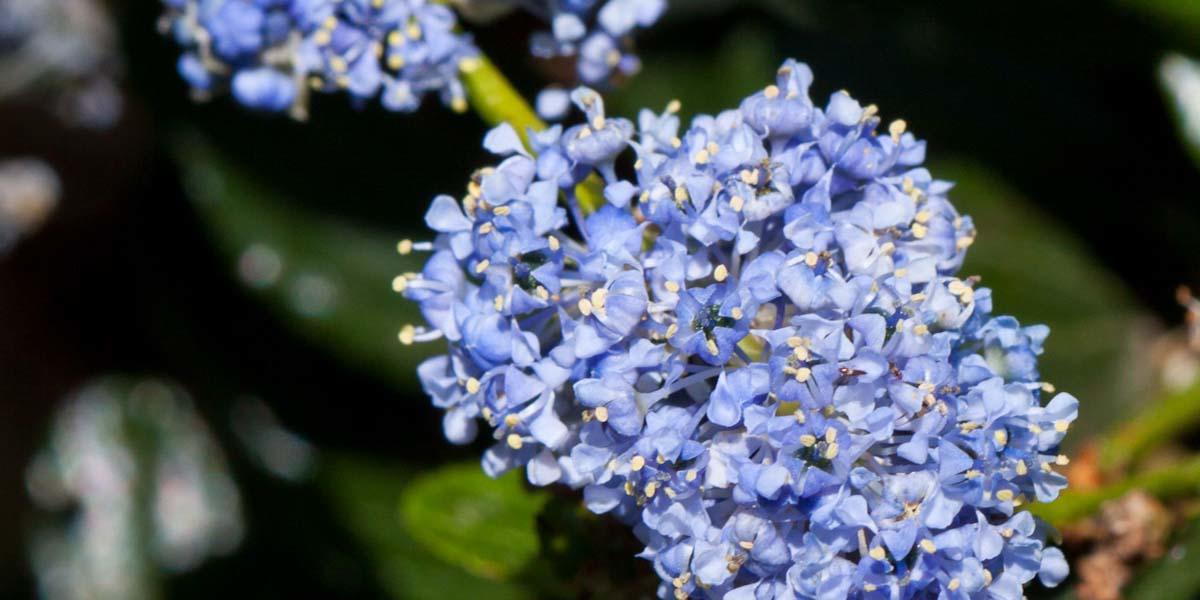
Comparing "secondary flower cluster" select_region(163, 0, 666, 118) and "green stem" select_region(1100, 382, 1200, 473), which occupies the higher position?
"secondary flower cluster" select_region(163, 0, 666, 118)

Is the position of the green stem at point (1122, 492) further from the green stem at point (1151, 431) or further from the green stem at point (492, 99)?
the green stem at point (492, 99)

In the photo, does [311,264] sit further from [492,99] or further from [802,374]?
[802,374]

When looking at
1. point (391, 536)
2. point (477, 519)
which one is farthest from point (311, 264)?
point (477, 519)

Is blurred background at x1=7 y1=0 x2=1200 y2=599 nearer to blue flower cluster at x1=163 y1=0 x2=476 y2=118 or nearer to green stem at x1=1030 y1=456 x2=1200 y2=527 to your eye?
green stem at x1=1030 y1=456 x2=1200 y2=527

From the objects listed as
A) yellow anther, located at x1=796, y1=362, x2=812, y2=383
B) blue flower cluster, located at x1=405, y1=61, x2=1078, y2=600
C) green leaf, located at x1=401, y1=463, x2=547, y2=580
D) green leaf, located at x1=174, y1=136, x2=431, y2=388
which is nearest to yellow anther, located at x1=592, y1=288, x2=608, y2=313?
blue flower cluster, located at x1=405, y1=61, x2=1078, y2=600

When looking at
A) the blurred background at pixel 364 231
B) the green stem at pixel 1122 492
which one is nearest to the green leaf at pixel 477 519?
the blurred background at pixel 364 231

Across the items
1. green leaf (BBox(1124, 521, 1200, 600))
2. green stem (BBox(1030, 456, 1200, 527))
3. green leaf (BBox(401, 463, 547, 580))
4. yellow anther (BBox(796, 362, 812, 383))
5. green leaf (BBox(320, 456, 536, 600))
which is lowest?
green leaf (BBox(320, 456, 536, 600))
